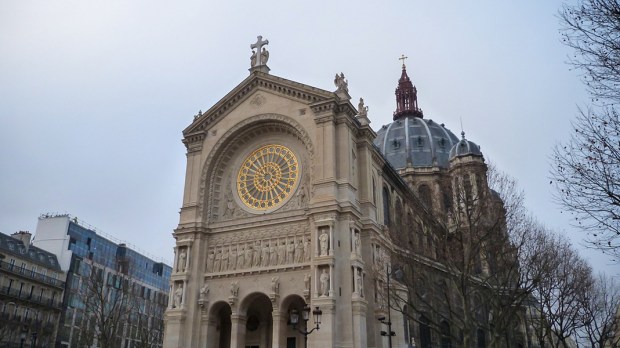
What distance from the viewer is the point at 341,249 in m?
32.2

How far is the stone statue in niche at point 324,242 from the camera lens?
31383 mm

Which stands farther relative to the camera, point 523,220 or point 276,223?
point 276,223

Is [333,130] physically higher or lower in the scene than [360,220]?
higher

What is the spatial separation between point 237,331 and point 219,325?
3.56 metres

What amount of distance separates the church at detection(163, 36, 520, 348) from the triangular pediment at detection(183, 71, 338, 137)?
0.27 ft

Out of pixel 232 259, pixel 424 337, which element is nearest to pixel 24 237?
pixel 232 259

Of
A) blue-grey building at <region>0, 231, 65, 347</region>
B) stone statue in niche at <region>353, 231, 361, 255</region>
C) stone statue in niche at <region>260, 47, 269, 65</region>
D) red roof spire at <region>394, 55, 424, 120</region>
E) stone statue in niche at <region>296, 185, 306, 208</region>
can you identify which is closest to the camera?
stone statue in niche at <region>353, 231, 361, 255</region>

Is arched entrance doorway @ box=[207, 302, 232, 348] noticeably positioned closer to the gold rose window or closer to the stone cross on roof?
the gold rose window

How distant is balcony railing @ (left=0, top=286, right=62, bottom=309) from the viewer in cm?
4581

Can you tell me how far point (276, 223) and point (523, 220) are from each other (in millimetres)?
15617

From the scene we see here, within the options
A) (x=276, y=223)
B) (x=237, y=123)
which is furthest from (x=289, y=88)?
(x=276, y=223)

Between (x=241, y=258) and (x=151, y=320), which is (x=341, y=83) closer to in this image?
(x=241, y=258)

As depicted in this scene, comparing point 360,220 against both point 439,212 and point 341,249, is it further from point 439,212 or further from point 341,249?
point 439,212

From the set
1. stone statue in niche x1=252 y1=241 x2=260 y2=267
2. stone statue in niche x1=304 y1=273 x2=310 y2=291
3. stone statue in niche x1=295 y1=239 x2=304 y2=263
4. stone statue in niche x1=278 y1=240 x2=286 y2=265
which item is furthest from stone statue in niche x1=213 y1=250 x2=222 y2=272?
stone statue in niche x1=304 y1=273 x2=310 y2=291
